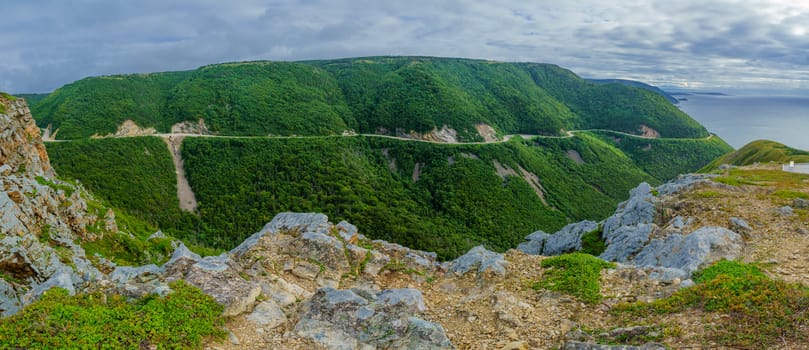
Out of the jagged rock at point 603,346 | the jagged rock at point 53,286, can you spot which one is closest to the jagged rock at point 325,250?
the jagged rock at point 53,286

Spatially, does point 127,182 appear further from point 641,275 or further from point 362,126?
point 641,275

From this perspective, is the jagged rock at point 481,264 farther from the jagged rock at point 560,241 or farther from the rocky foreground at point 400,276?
the jagged rock at point 560,241

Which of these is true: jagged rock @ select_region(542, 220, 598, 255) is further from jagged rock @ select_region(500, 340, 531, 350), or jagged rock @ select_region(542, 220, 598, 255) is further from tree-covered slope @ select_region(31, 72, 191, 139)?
tree-covered slope @ select_region(31, 72, 191, 139)

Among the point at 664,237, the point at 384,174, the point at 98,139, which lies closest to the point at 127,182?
the point at 98,139

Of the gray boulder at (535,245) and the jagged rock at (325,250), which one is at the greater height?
the jagged rock at (325,250)

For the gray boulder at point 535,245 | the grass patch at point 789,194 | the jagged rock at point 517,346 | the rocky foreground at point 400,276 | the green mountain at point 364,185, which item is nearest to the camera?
the jagged rock at point 517,346

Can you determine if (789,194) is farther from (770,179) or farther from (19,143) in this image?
(19,143)

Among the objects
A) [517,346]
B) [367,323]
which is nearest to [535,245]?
[517,346]
